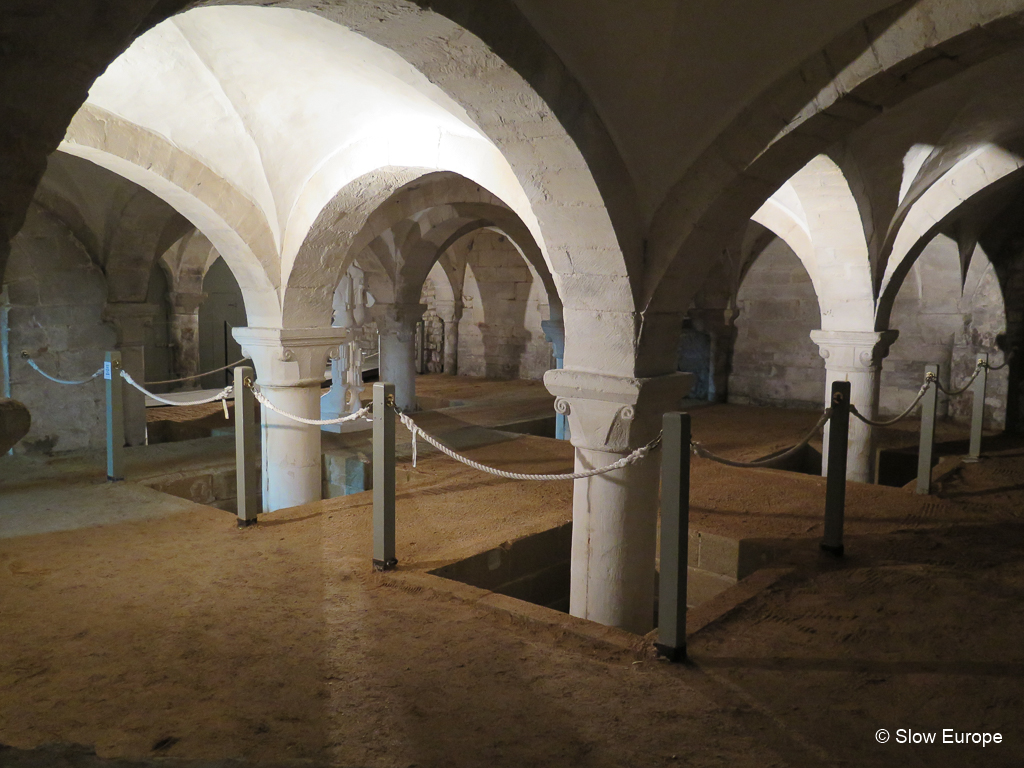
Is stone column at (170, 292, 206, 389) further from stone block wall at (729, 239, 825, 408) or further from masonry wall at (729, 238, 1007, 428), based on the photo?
masonry wall at (729, 238, 1007, 428)

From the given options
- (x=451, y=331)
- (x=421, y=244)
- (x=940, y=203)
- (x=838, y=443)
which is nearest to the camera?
(x=838, y=443)

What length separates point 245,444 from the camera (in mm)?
4578

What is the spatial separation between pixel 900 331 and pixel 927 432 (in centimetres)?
610

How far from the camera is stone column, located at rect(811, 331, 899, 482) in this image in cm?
643

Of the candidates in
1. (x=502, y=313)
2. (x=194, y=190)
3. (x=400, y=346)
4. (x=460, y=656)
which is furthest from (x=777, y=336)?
(x=460, y=656)

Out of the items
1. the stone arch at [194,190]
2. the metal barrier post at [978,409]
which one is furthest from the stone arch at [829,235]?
the stone arch at [194,190]

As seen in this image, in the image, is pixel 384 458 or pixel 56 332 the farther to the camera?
pixel 56 332

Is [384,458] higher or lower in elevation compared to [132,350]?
lower

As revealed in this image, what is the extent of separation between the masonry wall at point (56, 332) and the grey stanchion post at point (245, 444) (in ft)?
14.5

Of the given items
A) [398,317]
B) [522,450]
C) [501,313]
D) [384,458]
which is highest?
[501,313]

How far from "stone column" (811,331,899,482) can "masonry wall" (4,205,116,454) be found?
735 cm

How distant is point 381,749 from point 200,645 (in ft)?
3.75

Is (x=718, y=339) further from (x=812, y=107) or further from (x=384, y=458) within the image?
(x=812, y=107)

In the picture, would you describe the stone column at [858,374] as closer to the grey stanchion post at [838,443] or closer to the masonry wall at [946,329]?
the grey stanchion post at [838,443]
